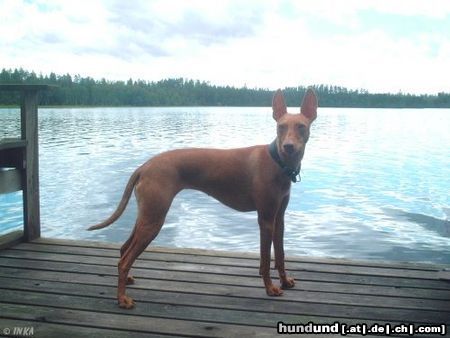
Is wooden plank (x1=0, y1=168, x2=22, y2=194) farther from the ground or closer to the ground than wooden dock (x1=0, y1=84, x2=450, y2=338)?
farther from the ground

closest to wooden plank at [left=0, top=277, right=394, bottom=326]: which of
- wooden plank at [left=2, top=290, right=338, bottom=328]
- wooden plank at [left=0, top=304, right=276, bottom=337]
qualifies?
wooden plank at [left=2, top=290, right=338, bottom=328]

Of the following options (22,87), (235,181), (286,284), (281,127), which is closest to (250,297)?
(286,284)

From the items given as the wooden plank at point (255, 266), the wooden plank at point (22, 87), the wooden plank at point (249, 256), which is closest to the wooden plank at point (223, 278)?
the wooden plank at point (255, 266)

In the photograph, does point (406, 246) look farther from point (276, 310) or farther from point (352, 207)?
point (276, 310)

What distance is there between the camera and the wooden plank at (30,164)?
5.52 m

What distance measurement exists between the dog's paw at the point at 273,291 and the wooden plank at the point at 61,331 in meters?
1.16

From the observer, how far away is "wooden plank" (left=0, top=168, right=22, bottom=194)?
17.5 ft

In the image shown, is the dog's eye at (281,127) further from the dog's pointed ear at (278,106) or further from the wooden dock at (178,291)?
the wooden dock at (178,291)

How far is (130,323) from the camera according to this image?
3629mm

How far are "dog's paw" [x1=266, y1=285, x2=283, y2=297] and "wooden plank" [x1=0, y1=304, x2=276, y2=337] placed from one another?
24.7 inches

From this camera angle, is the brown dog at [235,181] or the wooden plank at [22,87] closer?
the brown dog at [235,181]

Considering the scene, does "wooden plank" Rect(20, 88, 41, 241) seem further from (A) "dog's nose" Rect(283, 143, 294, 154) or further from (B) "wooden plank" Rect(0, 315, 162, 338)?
(A) "dog's nose" Rect(283, 143, 294, 154)

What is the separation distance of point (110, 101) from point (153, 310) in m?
99.4

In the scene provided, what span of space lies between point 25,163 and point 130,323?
2.87 m
